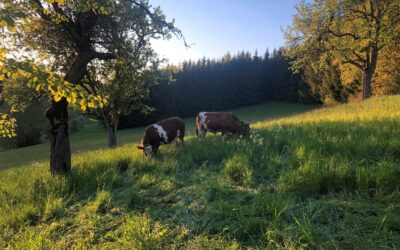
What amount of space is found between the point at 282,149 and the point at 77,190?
5023mm

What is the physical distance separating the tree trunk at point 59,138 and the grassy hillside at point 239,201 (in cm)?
65

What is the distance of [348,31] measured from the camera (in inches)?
1007

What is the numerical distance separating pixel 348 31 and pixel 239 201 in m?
26.6

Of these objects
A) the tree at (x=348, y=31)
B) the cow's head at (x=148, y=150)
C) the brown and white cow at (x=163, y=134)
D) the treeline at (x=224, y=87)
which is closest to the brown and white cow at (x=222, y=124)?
the brown and white cow at (x=163, y=134)

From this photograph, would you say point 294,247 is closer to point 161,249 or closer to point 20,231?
point 161,249

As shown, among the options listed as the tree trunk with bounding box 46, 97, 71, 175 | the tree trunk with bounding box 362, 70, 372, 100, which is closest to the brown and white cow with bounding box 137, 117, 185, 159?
the tree trunk with bounding box 46, 97, 71, 175

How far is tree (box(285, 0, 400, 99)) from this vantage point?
23469 millimetres

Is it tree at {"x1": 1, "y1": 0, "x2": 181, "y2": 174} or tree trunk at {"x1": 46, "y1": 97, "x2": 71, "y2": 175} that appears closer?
tree at {"x1": 1, "y1": 0, "x2": 181, "y2": 174}

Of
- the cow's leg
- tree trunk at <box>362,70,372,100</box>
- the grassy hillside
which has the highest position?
tree trunk at <box>362,70,372,100</box>

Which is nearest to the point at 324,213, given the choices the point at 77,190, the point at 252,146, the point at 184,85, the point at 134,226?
the point at 134,226

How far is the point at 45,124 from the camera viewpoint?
4688cm

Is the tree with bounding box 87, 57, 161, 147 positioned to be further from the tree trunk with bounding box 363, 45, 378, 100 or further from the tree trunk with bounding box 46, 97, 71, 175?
the tree trunk with bounding box 363, 45, 378, 100

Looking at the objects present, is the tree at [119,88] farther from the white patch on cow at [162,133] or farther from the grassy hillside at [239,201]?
the grassy hillside at [239,201]

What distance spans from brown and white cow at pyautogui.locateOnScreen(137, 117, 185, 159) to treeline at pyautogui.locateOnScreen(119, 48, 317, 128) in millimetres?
44446
